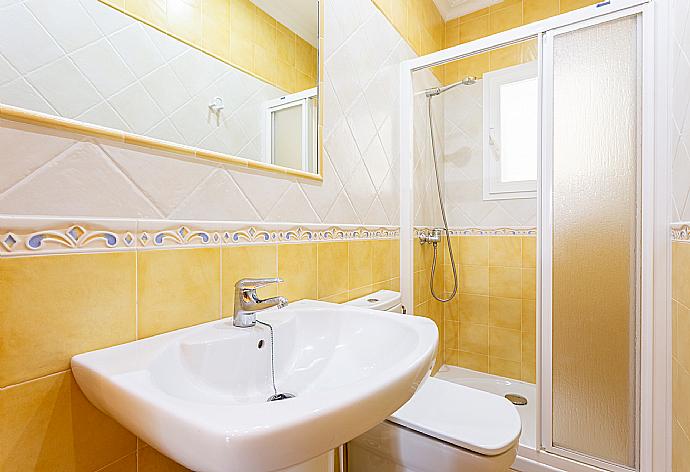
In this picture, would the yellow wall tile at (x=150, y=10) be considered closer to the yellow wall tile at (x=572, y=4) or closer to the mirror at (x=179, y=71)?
the mirror at (x=179, y=71)

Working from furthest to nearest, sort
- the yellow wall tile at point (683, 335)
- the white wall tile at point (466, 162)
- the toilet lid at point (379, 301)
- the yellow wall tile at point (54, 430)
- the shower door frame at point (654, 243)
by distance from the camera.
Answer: the white wall tile at point (466, 162), the toilet lid at point (379, 301), the shower door frame at point (654, 243), the yellow wall tile at point (683, 335), the yellow wall tile at point (54, 430)

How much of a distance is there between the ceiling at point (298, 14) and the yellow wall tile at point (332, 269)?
681 mm

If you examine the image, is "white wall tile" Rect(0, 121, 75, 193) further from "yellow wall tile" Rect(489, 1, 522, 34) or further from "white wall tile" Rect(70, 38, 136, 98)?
"yellow wall tile" Rect(489, 1, 522, 34)

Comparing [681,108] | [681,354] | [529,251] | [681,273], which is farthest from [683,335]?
[529,251]

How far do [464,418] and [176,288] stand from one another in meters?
0.83

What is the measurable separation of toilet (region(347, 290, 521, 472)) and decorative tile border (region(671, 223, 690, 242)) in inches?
26.7

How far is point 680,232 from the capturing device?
1017 mm

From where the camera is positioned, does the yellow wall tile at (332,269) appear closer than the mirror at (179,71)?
No

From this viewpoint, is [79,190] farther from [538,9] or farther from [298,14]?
[538,9]

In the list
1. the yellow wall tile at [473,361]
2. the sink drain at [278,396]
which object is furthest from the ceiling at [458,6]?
the sink drain at [278,396]

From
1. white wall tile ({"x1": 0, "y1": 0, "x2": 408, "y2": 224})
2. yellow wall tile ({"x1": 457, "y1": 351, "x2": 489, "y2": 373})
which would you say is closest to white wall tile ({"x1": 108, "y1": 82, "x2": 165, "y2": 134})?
white wall tile ({"x1": 0, "y1": 0, "x2": 408, "y2": 224})

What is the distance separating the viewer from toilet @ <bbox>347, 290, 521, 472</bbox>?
2.87ft

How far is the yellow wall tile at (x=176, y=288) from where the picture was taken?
70cm

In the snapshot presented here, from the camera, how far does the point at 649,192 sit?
1153mm
